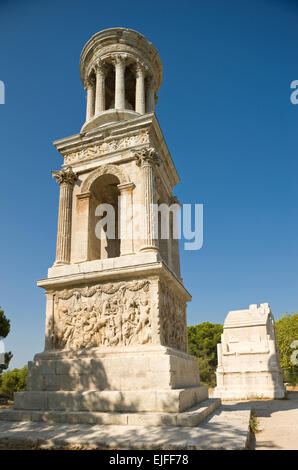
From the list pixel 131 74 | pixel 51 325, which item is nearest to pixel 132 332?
pixel 51 325

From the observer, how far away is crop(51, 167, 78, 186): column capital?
35.8 ft

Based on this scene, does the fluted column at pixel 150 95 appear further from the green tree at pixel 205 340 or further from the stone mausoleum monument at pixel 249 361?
the green tree at pixel 205 340

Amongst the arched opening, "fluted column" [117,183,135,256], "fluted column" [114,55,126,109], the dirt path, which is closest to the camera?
the dirt path

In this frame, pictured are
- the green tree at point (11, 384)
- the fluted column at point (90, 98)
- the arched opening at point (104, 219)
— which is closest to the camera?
the arched opening at point (104, 219)

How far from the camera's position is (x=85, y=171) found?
1108 cm

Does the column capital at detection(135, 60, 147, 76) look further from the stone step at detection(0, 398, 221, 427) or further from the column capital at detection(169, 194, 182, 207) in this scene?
the stone step at detection(0, 398, 221, 427)

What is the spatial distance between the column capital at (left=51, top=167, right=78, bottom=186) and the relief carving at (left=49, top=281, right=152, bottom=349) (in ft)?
12.4

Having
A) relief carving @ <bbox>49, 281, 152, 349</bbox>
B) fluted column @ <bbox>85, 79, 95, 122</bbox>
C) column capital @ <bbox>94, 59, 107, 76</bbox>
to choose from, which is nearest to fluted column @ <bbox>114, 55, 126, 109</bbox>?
column capital @ <bbox>94, 59, 107, 76</bbox>

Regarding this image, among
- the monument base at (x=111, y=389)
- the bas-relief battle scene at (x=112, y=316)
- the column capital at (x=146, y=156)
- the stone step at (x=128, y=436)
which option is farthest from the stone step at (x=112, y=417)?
the column capital at (x=146, y=156)

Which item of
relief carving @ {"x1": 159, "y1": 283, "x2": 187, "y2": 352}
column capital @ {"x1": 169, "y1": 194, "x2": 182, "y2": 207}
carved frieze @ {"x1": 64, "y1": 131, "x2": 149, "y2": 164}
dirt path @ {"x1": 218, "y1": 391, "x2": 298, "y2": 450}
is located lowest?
dirt path @ {"x1": 218, "y1": 391, "x2": 298, "y2": 450}

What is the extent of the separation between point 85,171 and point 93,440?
799cm

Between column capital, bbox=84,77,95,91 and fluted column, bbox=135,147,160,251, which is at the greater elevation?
column capital, bbox=84,77,95,91

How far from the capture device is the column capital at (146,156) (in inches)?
391

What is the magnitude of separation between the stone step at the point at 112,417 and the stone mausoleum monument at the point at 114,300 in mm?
20
